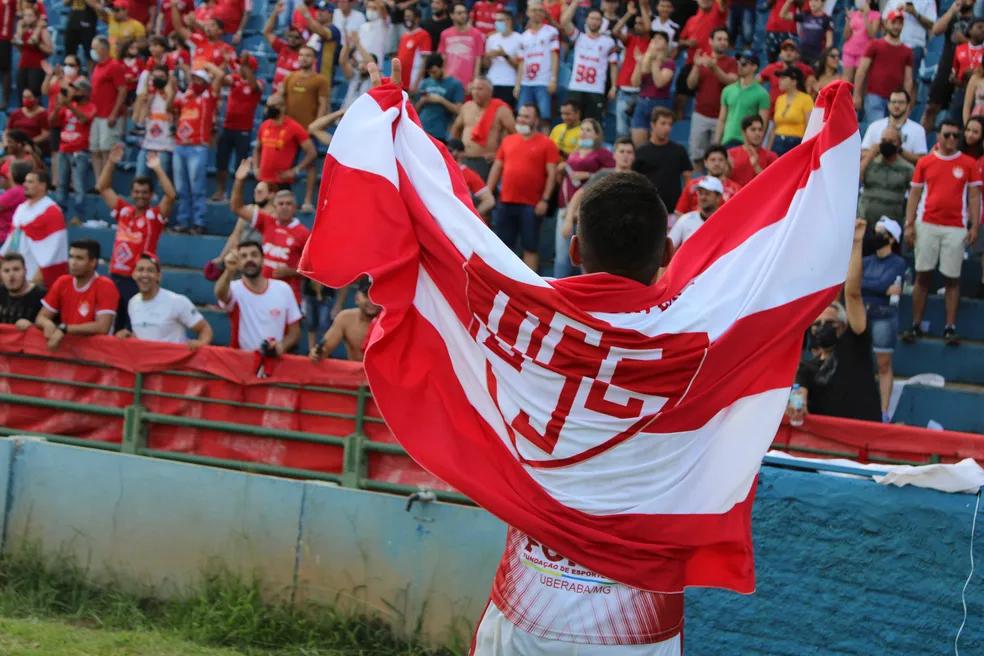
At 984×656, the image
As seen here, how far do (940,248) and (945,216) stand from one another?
0.95 feet

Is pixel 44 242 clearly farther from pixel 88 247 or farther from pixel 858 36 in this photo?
pixel 858 36

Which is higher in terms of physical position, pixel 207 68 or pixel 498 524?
pixel 207 68

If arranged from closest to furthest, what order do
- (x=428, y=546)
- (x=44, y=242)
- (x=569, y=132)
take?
(x=428, y=546) < (x=44, y=242) < (x=569, y=132)

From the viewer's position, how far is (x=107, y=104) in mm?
17078

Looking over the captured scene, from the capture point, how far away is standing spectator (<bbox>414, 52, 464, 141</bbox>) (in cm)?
1507

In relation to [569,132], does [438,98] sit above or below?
above

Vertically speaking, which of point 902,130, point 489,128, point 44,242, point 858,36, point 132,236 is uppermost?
point 858,36

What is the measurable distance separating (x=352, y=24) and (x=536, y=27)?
306 cm

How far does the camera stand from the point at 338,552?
23.7ft

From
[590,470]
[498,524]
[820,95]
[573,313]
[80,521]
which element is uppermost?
[820,95]

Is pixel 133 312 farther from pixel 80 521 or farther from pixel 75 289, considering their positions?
pixel 80 521

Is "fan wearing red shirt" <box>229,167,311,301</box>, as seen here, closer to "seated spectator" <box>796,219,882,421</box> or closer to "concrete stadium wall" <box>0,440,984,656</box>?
"concrete stadium wall" <box>0,440,984,656</box>

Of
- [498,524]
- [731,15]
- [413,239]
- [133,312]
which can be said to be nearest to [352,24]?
[731,15]

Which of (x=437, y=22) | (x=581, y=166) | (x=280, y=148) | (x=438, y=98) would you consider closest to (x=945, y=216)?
(x=581, y=166)
